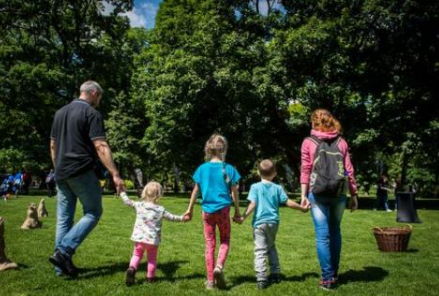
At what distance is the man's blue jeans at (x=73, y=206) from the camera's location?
5.64 m

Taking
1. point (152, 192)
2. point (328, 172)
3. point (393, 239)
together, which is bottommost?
point (393, 239)

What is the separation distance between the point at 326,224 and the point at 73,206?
3449mm

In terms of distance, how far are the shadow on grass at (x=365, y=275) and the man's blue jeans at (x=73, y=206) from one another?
3571 millimetres

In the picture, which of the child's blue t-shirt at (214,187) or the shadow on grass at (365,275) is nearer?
the child's blue t-shirt at (214,187)

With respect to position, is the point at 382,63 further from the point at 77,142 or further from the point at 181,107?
the point at 77,142

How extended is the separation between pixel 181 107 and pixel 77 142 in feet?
59.5

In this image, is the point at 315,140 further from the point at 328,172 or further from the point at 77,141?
the point at 77,141

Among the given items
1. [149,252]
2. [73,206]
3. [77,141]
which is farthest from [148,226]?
[77,141]

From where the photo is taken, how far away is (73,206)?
19.8ft

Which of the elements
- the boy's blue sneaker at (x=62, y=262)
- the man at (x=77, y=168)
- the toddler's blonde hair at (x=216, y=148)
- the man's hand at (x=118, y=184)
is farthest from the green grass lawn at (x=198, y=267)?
the toddler's blonde hair at (x=216, y=148)

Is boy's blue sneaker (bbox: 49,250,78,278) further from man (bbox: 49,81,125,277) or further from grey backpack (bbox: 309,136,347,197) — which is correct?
grey backpack (bbox: 309,136,347,197)

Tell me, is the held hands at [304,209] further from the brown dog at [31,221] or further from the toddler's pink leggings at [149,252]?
the brown dog at [31,221]

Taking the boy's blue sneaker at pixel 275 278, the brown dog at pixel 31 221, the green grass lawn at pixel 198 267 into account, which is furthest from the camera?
the brown dog at pixel 31 221

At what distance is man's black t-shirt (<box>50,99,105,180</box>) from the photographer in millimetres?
5637
